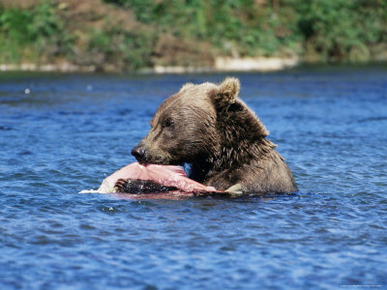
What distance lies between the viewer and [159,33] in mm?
47281

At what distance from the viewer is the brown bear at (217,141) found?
7.89m

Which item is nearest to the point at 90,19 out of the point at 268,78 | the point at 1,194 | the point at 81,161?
the point at 268,78

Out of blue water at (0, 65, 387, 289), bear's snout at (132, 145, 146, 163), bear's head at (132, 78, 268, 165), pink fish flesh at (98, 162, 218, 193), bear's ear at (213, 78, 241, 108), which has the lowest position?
blue water at (0, 65, 387, 289)

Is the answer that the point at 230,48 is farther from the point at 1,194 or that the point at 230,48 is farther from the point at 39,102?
the point at 1,194

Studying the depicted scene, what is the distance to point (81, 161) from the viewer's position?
11492 millimetres

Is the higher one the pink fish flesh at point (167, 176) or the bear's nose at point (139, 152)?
the bear's nose at point (139, 152)

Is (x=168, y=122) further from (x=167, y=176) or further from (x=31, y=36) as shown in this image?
(x=31, y=36)

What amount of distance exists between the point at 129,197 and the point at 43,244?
1917 mm

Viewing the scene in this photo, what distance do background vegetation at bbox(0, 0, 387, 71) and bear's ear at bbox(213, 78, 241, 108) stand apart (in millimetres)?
36004

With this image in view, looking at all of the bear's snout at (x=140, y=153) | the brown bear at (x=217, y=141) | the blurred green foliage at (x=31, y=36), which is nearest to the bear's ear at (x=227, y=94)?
the brown bear at (x=217, y=141)

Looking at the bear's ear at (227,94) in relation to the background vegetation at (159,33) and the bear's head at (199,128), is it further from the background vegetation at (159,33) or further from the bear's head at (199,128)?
the background vegetation at (159,33)

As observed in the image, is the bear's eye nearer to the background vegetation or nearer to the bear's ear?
the bear's ear

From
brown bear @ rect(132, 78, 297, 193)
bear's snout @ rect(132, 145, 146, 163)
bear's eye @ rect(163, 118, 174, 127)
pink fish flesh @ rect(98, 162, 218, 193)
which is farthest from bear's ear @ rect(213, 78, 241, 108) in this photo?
bear's snout @ rect(132, 145, 146, 163)

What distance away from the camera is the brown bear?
789 centimetres
